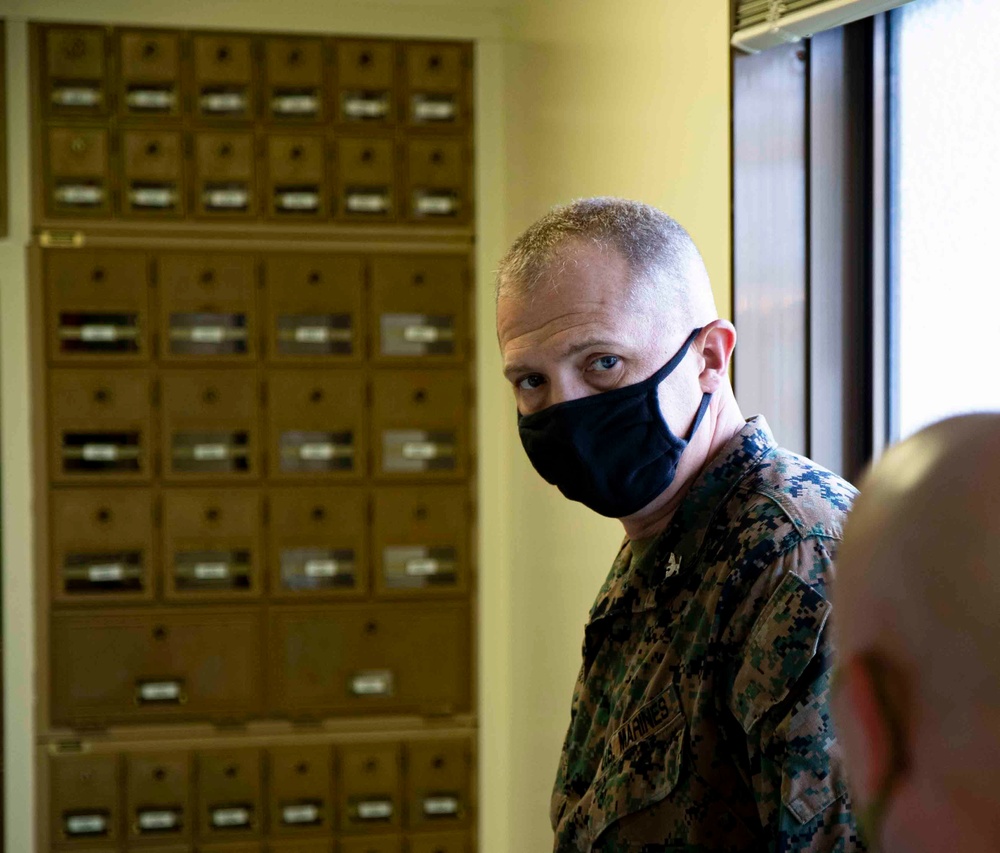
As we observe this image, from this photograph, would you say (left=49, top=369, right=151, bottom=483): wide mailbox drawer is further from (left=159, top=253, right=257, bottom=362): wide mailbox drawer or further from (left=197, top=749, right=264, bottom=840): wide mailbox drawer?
(left=197, top=749, right=264, bottom=840): wide mailbox drawer

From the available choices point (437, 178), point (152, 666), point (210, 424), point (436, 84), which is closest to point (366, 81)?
point (436, 84)

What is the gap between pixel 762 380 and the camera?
187 cm

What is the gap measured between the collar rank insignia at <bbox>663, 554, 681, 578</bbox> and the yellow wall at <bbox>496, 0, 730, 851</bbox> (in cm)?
86

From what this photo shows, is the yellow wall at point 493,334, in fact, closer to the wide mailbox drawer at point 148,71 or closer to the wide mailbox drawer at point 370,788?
the wide mailbox drawer at point 148,71

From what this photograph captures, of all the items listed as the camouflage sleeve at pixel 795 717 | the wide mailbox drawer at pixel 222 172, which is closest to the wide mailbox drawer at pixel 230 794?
the wide mailbox drawer at pixel 222 172

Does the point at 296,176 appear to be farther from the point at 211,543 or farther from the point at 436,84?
the point at 211,543

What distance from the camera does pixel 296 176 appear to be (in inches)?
133

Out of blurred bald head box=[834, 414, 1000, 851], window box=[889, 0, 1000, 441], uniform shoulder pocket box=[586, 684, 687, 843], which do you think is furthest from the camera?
window box=[889, 0, 1000, 441]

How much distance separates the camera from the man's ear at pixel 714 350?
3.96 ft

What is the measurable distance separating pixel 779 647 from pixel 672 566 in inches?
8.1

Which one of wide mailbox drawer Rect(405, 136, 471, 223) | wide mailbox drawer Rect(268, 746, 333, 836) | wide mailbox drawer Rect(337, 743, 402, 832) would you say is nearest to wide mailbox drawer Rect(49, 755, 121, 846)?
wide mailbox drawer Rect(268, 746, 333, 836)

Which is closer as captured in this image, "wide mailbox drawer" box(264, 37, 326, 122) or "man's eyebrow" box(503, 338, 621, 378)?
"man's eyebrow" box(503, 338, 621, 378)

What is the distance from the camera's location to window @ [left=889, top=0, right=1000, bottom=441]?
163 centimetres

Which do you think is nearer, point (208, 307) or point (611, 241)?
point (611, 241)
